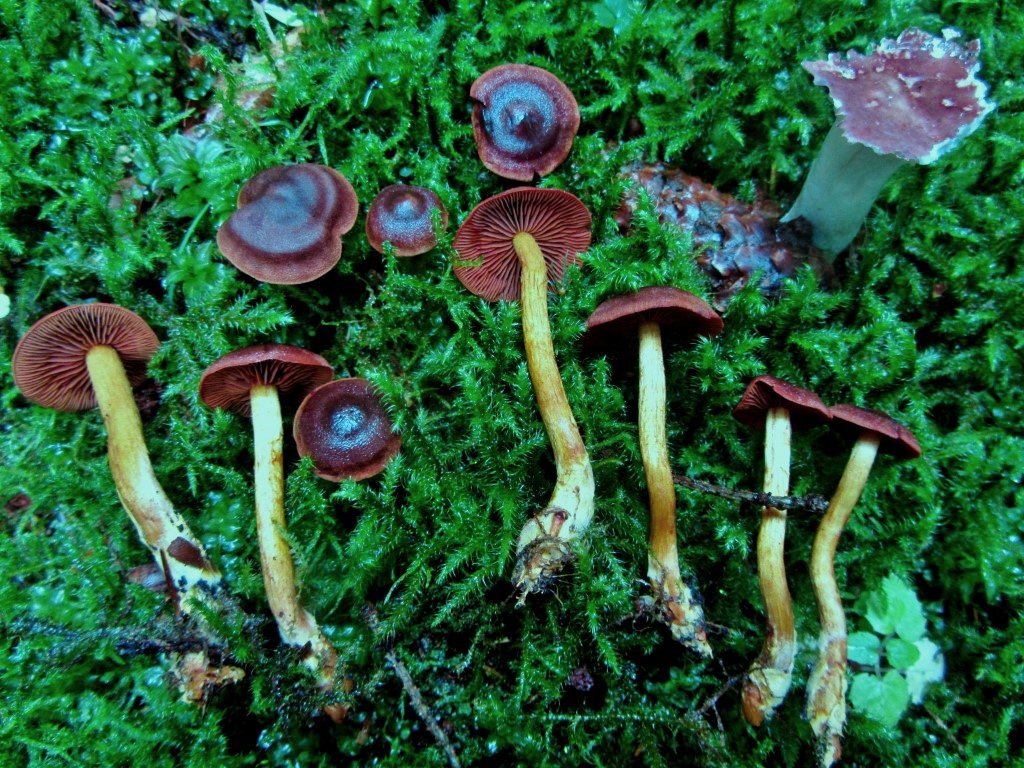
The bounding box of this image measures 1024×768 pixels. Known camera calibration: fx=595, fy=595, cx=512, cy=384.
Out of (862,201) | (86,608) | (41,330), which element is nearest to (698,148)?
(862,201)

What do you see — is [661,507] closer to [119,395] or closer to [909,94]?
[909,94]

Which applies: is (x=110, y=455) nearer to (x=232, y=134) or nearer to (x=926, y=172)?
(x=232, y=134)

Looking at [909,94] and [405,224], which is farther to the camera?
[405,224]

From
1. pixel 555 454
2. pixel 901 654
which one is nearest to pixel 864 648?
pixel 901 654

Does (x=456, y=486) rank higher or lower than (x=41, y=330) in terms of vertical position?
lower

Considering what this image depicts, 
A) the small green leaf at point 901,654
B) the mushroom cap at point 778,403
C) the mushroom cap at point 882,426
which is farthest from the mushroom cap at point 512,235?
the small green leaf at point 901,654

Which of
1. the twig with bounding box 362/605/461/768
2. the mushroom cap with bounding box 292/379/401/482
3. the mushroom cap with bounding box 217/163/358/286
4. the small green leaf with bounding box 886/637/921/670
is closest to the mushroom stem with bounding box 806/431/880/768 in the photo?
the small green leaf with bounding box 886/637/921/670
